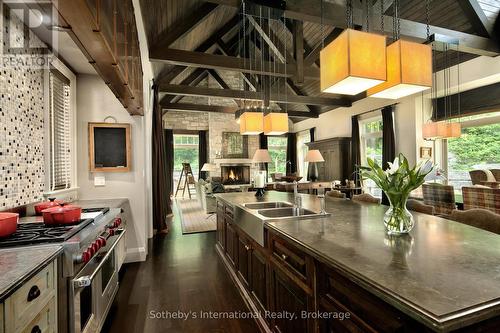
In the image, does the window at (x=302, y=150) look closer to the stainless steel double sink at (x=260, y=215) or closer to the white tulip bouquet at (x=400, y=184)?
the stainless steel double sink at (x=260, y=215)

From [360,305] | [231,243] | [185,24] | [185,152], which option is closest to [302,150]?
[185,152]

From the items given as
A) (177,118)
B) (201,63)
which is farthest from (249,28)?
(177,118)

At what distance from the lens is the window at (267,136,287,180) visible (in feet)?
34.8

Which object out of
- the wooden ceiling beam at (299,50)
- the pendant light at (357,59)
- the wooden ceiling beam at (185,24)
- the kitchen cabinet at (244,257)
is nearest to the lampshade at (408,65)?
the pendant light at (357,59)

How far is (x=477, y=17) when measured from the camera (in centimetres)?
394

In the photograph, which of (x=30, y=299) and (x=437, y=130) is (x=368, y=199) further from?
(x=30, y=299)

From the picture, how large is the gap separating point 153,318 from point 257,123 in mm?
2381

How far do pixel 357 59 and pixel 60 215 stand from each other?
2220 mm

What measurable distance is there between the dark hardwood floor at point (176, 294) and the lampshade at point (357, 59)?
6.69ft

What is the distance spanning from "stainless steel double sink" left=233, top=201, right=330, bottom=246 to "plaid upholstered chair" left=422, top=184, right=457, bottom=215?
2.44 metres

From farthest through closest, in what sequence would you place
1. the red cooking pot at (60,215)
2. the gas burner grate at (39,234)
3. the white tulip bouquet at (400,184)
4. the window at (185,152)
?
the window at (185,152)
the red cooking pot at (60,215)
the white tulip bouquet at (400,184)
the gas burner grate at (39,234)

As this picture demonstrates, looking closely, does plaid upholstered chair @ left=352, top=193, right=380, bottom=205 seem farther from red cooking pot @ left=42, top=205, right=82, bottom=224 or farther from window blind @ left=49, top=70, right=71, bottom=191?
window blind @ left=49, top=70, right=71, bottom=191

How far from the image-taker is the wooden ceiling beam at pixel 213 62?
444 centimetres

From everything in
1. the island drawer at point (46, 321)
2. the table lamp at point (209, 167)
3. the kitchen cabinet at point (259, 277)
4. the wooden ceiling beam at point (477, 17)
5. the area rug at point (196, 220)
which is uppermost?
the wooden ceiling beam at point (477, 17)
